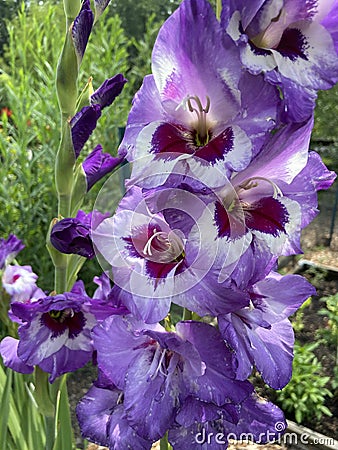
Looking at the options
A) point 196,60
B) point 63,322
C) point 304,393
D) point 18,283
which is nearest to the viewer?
point 196,60

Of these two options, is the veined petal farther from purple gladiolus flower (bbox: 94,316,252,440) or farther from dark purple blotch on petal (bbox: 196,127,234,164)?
purple gladiolus flower (bbox: 94,316,252,440)

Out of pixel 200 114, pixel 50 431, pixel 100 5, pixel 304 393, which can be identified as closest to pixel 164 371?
pixel 200 114

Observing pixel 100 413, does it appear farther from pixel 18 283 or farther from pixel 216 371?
pixel 18 283

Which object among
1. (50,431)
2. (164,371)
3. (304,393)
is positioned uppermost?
(164,371)

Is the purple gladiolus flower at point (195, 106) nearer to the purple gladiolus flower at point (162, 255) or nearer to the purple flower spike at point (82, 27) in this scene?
the purple gladiolus flower at point (162, 255)

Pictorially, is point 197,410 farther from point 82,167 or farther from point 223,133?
point 82,167

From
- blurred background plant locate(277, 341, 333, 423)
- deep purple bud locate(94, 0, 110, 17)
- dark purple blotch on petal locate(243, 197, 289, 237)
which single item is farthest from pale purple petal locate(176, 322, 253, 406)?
blurred background plant locate(277, 341, 333, 423)
